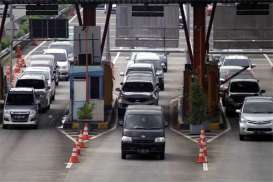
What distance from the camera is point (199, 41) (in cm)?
5559

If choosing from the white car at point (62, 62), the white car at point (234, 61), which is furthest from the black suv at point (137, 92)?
the white car at point (234, 61)

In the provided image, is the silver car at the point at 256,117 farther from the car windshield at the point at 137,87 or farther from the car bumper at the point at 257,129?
the car windshield at the point at 137,87

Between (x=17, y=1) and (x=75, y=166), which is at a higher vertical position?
(x=17, y=1)

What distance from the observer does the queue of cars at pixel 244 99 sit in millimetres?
47406

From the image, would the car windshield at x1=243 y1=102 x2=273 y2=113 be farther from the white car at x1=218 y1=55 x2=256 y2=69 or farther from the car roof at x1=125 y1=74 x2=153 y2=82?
the white car at x1=218 y1=55 x2=256 y2=69

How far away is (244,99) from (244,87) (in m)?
5.82

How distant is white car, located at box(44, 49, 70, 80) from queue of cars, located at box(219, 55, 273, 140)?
29.7 ft

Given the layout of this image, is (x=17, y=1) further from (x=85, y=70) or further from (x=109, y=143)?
(x=109, y=143)

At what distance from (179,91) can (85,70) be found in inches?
621

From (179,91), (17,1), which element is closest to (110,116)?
(17,1)

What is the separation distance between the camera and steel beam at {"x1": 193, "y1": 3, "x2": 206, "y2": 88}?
181 ft

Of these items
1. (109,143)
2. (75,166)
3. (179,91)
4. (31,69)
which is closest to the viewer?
(75,166)

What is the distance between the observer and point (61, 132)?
51344 mm

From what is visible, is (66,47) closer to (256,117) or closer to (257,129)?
(256,117)
